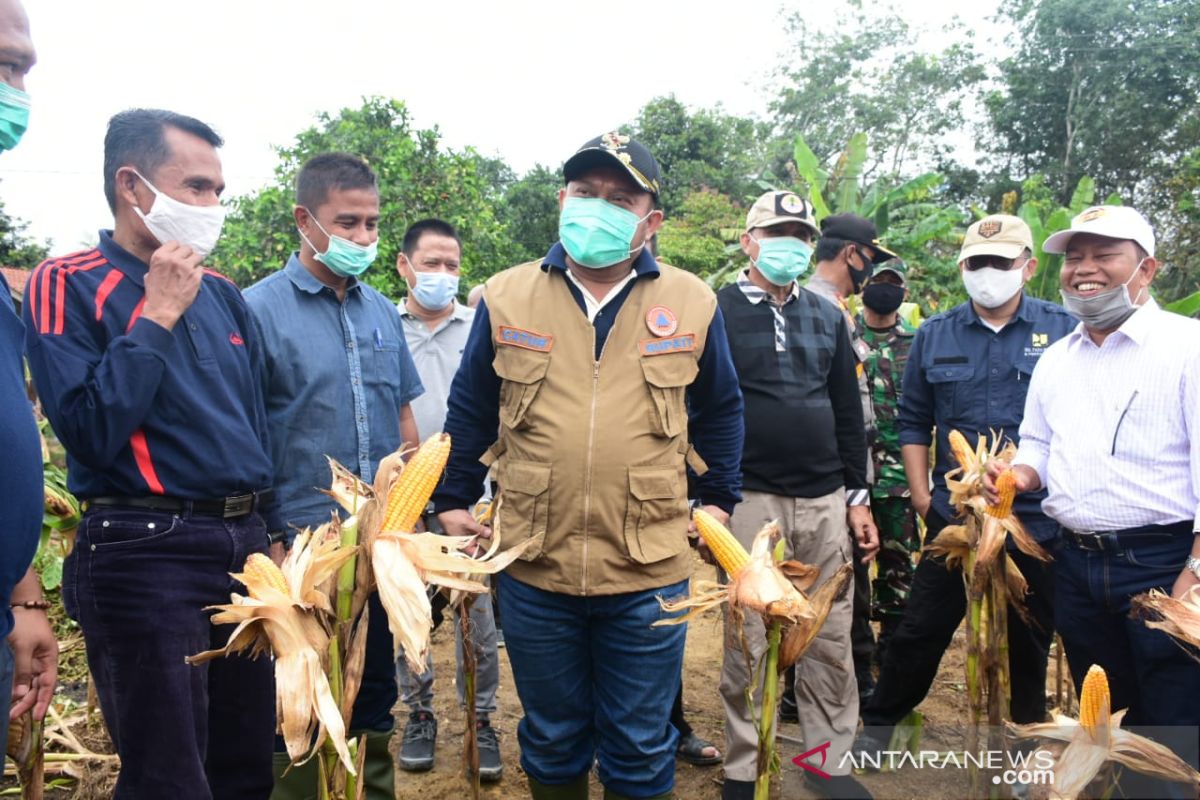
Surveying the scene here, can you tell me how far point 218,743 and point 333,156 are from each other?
80.5 inches

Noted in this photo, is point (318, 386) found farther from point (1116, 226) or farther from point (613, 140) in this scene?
point (1116, 226)

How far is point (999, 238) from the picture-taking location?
3.79 meters

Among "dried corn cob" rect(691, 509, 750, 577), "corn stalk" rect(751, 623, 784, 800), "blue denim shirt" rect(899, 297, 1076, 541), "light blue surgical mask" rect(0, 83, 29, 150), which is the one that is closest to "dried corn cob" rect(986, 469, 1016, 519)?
"blue denim shirt" rect(899, 297, 1076, 541)

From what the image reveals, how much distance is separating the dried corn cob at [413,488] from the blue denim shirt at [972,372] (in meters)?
2.46

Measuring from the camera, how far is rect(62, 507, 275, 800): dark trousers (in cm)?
215

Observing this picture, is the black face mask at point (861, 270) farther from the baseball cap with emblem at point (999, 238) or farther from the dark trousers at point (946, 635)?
the dark trousers at point (946, 635)

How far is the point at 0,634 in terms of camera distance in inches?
71.7

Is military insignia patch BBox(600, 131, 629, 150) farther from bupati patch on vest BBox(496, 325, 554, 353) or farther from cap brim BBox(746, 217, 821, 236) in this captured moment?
cap brim BBox(746, 217, 821, 236)

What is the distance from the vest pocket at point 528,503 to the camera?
2.49m

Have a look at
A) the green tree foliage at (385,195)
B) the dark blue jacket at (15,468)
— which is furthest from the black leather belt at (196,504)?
the green tree foliage at (385,195)

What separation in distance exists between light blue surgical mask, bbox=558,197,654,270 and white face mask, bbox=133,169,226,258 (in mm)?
1033

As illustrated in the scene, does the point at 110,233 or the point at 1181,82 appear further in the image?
the point at 1181,82

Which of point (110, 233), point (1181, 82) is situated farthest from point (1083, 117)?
point (110, 233)

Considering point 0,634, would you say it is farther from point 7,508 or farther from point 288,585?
point 288,585
